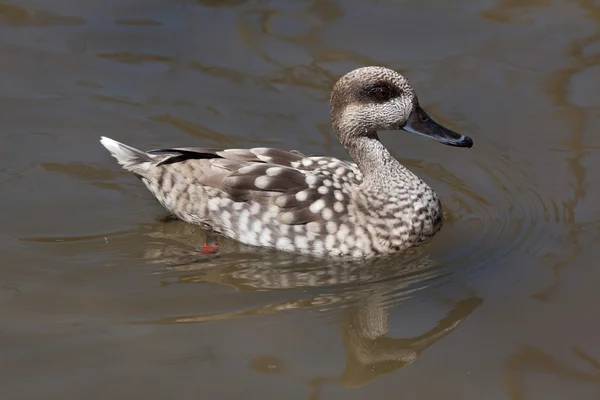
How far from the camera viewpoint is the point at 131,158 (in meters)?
8.41

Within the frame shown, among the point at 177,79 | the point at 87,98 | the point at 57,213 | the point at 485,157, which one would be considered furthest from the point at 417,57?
the point at 57,213

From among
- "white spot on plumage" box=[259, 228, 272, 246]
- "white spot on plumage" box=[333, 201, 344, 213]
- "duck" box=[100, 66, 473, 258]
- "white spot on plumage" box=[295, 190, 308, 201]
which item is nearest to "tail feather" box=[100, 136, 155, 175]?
"duck" box=[100, 66, 473, 258]

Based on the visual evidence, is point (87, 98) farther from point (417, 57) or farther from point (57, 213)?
point (417, 57)

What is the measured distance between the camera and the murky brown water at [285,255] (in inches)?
249

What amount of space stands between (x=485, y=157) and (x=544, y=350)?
306 cm

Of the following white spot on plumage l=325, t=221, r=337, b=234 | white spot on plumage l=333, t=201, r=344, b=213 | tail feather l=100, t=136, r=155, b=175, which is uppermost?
tail feather l=100, t=136, r=155, b=175

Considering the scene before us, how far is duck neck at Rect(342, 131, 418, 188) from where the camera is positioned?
8023mm

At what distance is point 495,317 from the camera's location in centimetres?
691

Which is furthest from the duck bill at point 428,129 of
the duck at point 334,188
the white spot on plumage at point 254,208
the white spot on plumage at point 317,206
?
the white spot on plumage at point 254,208

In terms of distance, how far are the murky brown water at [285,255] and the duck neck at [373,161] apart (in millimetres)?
676

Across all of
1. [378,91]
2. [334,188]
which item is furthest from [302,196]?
[378,91]

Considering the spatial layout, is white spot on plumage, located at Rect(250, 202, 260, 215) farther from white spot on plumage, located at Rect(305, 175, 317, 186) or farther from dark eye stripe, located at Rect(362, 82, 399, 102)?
dark eye stripe, located at Rect(362, 82, 399, 102)

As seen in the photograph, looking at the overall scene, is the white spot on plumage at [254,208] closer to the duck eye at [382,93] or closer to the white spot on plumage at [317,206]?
the white spot on plumage at [317,206]

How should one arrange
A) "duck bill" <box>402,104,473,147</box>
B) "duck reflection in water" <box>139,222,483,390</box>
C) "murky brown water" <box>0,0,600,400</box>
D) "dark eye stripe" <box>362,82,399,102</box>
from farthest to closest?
"duck bill" <box>402,104,473,147</box>
"dark eye stripe" <box>362,82,399,102</box>
"duck reflection in water" <box>139,222,483,390</box>
"murky brown water" <box>0,0,600,400</box>
